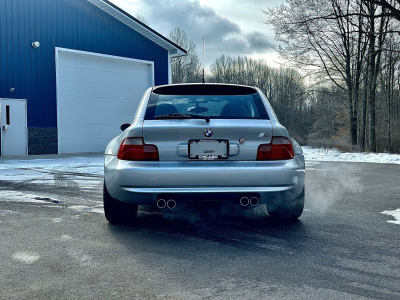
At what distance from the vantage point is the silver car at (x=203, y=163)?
4047 millimetres

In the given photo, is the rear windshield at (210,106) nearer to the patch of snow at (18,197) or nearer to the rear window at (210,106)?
the rear window at (210,106)

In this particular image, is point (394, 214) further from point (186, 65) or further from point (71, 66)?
point (186, 65)

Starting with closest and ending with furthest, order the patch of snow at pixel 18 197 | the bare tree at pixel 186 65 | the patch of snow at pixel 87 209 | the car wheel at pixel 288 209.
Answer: the car wheel at pixel 288 209, the patch of snow at pixel 87 209, the patch of snow at pixel 18 197, the bare tree at pixel 186 65

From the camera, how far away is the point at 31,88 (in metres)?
16.0

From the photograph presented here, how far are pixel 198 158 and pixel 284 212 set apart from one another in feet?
4.26

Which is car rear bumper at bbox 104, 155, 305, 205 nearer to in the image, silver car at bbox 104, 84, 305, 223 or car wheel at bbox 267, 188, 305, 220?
silver car at bbox 104, 84, 305, 223

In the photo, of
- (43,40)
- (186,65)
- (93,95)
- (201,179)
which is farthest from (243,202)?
(186,65)

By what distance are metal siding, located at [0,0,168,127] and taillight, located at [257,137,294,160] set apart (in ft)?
44.3

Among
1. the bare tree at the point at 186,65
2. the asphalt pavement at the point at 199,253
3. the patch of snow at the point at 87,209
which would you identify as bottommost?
the asphalt pavement at the point at 199,253

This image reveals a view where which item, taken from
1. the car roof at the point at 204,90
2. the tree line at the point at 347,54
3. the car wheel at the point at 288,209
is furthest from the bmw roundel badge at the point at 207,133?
the tree line at the point at 347,54

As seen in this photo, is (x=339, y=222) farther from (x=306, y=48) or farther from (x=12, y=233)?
(x=306, y=48)

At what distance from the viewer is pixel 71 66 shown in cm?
1727

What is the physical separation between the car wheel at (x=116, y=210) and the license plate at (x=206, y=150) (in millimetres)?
1018

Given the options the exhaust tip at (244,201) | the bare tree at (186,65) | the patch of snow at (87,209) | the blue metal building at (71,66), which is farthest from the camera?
the bare tree at (186,65)
